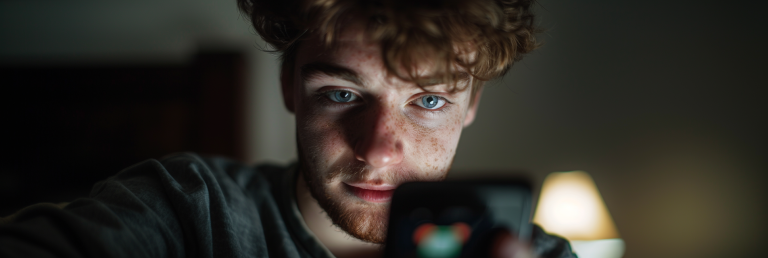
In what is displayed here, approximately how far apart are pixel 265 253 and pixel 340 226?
136mm

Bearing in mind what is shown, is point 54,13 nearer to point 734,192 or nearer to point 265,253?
point 265,253

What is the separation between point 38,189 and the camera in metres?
1.40

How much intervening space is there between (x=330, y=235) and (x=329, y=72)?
322mm

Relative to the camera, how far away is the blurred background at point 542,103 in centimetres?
136

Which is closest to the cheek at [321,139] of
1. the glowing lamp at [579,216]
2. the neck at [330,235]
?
the neck at [330,235]

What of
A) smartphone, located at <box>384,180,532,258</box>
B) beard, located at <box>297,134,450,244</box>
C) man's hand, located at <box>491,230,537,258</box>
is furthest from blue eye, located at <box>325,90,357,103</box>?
man's hand, located at <box>491,230,537,258</box>

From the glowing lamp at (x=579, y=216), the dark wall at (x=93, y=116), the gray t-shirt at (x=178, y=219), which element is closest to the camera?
the gray t-shirt at (x=178, y=219)

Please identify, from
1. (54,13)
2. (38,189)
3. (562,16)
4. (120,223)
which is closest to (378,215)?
(120,223)

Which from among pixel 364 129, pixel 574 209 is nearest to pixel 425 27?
pixel 364 129

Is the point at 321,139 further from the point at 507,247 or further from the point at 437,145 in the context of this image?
the point at 507,247

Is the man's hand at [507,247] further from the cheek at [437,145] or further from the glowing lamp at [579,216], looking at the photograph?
the glowing lamp at [579,216]

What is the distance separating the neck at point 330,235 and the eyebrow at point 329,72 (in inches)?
9.0

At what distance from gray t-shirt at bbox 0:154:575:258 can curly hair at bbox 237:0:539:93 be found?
0.97ft

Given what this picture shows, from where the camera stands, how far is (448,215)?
1.40 feet
